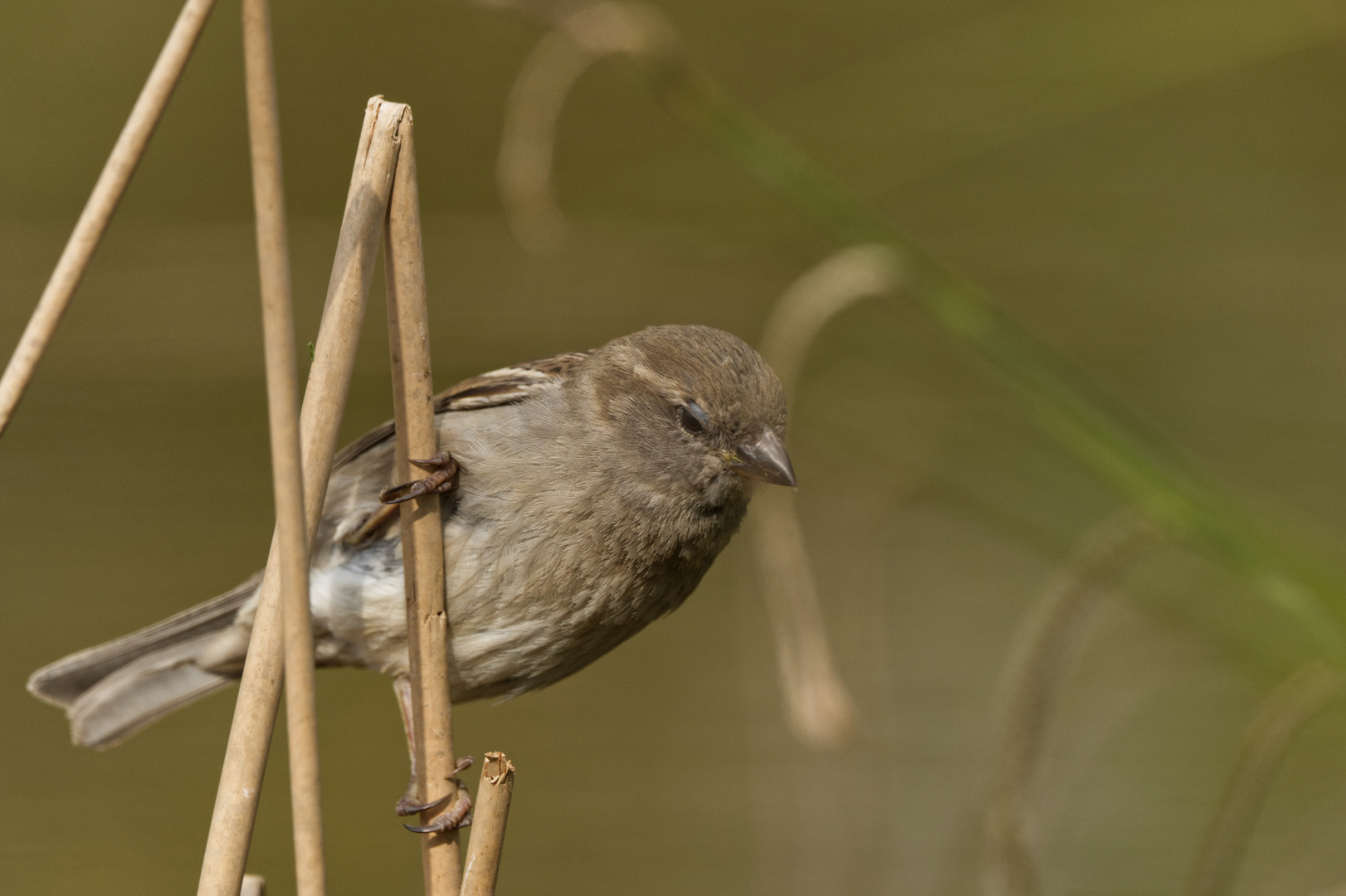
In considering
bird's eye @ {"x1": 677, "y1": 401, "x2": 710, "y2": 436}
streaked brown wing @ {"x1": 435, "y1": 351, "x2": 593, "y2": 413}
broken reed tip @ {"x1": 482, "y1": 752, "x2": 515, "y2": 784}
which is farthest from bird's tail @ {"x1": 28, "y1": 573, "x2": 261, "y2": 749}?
broken reed tip @ {"x1": 482, "y1": 752, "x2": 515, "y2": 784}

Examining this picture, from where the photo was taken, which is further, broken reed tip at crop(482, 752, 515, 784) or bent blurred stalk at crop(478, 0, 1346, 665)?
bent blurred stalk at crop(478, 0, 1346, 665)

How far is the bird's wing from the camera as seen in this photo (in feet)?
7.12

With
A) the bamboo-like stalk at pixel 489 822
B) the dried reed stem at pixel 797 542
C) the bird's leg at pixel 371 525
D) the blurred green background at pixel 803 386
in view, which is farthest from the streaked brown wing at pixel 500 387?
the blurred green background at pixel 803 386

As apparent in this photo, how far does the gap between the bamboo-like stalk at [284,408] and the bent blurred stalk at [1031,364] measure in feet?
3.80

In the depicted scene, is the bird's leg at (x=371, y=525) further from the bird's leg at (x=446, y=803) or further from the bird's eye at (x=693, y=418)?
the bird's eye at (x=693, y=418)

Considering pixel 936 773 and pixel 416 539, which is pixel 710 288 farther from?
pixel 416 539

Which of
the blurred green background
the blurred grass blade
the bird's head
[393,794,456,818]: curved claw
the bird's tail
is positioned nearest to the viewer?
[393,794,456,818]: curved claw

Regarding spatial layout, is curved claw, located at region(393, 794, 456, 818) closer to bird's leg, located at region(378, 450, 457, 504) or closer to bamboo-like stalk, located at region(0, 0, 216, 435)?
bird's leg, located at region(378, 450, 457, 504)

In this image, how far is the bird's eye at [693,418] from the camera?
2090 mm

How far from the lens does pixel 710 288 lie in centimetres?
449

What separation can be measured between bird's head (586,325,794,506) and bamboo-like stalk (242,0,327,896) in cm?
101

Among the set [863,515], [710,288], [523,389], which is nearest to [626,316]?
[710,288]

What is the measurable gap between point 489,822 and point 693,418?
89 cm

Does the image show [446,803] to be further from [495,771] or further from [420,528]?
[420,528]
